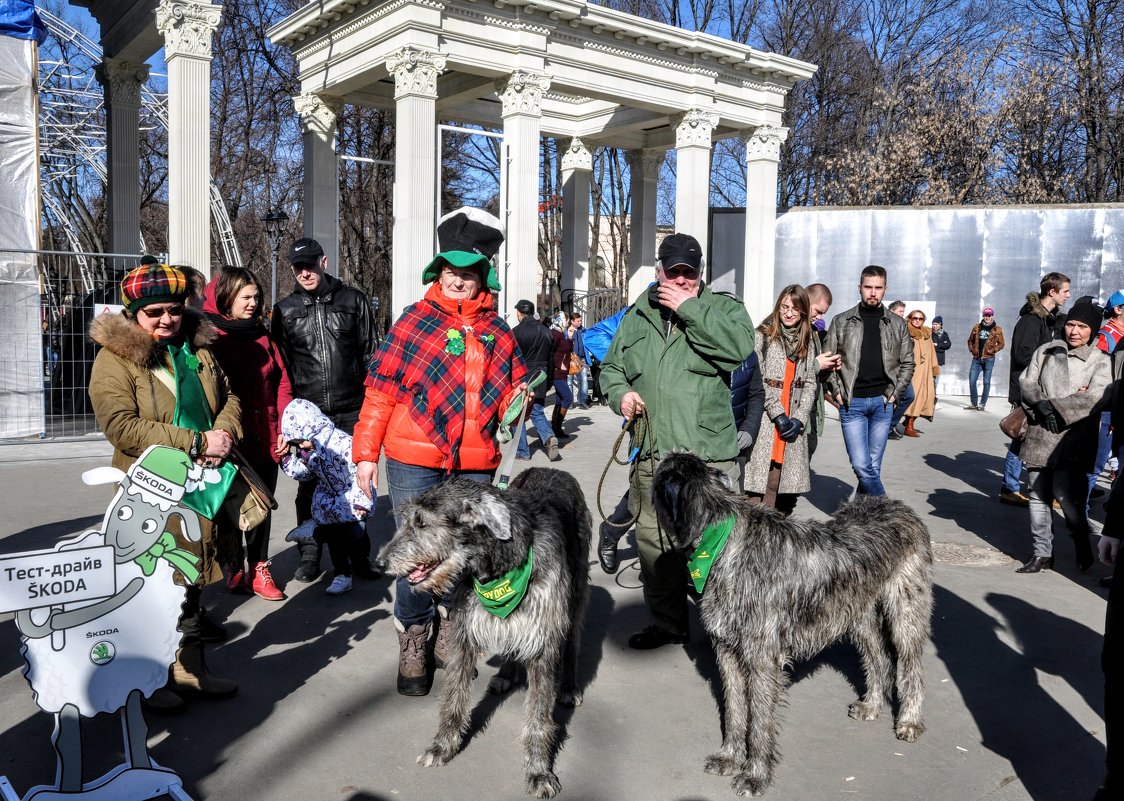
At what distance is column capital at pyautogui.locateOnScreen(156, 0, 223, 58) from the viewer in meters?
13.6

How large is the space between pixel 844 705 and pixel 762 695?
1.00 meters

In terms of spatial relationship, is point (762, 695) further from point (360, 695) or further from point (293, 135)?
point (293, 135)

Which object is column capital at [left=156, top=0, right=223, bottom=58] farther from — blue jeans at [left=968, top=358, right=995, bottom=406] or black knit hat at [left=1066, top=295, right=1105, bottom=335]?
blue jeans at [left=968, top=358, right=995, bottom=406]

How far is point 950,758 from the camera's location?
3727mm

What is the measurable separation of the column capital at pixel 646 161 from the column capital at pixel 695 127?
3473mm

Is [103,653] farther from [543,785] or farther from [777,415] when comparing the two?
[777,415]

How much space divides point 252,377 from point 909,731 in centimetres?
411

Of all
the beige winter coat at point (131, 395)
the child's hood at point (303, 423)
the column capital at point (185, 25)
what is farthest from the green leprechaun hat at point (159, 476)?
the column capital at point (185, 25)

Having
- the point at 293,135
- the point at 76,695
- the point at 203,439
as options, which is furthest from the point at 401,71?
the point at 76,695

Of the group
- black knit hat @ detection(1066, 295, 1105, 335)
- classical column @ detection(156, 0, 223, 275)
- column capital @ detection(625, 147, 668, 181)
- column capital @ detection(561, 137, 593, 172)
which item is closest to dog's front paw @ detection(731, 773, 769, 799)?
black knit hat @ detection(1066, 295, 1105, 335)

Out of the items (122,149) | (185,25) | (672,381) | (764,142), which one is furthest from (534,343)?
(764,142)

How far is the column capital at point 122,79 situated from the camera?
1716 cm

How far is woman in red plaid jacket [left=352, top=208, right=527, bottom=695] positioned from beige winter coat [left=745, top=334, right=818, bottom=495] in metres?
2.39

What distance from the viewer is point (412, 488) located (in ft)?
13.5
